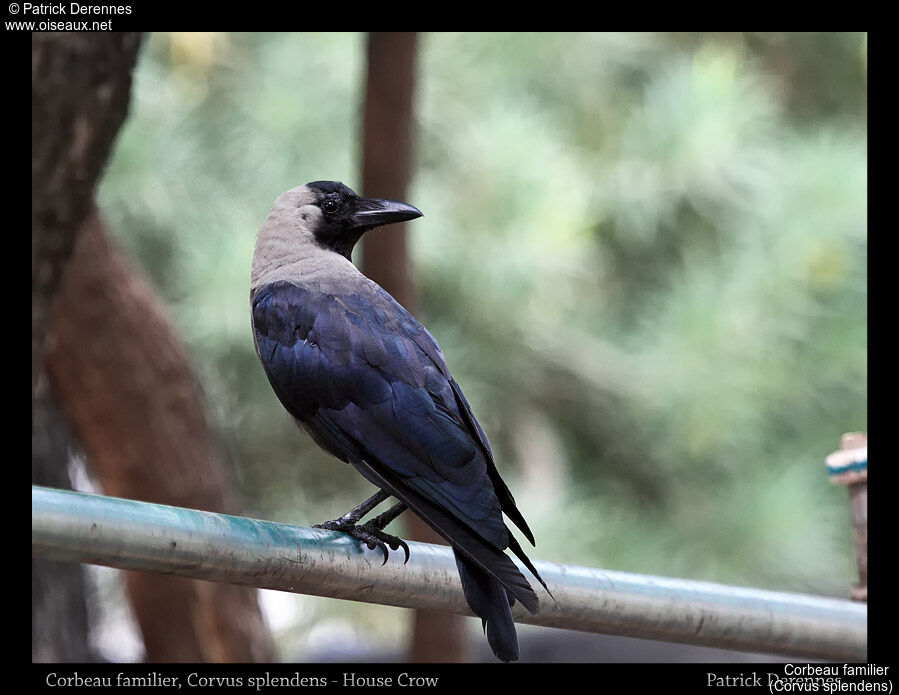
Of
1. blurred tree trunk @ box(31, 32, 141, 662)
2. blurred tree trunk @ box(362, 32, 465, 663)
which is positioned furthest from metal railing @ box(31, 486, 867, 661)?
blurred tree trunk @ box(362, 32, 465, 663)

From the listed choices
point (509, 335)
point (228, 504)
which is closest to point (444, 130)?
point (509, 335)

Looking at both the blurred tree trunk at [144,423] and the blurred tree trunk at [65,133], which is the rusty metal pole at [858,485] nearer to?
the blurred tree trunk at [65,133]

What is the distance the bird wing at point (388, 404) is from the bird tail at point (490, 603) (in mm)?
35

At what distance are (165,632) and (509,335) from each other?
3.78 meters

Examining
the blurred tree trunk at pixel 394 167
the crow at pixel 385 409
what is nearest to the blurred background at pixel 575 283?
the blurred tree trunk at pixel 394 167

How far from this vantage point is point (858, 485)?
124 inches

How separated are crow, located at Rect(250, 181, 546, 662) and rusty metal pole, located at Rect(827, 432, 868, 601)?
1.07 metres

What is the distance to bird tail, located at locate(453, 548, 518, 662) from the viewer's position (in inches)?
84.4

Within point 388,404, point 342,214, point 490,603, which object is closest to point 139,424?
point 342,214

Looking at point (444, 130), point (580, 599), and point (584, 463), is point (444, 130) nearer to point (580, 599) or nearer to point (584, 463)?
point (584, 463)

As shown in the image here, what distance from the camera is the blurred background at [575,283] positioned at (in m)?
7.94

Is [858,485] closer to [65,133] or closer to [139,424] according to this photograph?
[65,133]

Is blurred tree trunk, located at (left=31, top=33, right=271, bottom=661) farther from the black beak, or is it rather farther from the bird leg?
the bird leg
